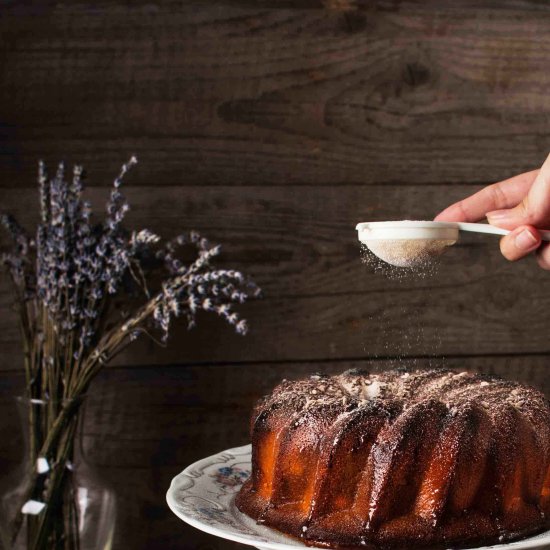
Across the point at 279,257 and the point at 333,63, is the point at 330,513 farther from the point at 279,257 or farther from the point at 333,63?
the point at 333,63

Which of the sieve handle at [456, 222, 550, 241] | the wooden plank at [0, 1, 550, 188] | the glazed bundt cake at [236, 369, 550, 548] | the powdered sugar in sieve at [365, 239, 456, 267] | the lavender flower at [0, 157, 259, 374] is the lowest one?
the glazed bundt cake at [236, 369, 550, 548]

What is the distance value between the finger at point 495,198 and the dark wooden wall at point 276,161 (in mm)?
170

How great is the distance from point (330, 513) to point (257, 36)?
833mm

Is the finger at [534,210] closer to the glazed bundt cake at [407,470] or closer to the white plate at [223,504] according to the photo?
the glazed bundt cake at [407,470]

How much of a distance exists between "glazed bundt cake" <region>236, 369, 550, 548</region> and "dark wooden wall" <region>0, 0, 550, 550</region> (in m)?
0.46

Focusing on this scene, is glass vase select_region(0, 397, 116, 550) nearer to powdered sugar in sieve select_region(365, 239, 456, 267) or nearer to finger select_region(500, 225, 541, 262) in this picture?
powdered sugar in sieve select_region(365, 239, 456, 267)

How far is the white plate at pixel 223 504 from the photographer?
3.19 feet

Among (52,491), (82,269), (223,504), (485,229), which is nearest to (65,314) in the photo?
(82,269)

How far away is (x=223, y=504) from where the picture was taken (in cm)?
114

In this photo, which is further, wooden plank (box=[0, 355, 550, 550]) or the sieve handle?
wooden plank (box=[0, 355, 550, 550])

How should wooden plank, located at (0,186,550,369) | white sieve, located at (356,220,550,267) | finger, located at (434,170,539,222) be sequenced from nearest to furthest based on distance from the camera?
white sieve, located at (356,220,550,267), finger, located at (434,170,539,222), wooden plank, located at (0,186,550,369)

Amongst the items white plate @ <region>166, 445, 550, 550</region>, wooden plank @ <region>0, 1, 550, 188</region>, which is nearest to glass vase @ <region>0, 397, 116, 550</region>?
white plate @ <region>166, 445, 550, 550</region>

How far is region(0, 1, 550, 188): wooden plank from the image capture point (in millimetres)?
1479

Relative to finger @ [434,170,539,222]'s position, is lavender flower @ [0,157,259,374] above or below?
below
